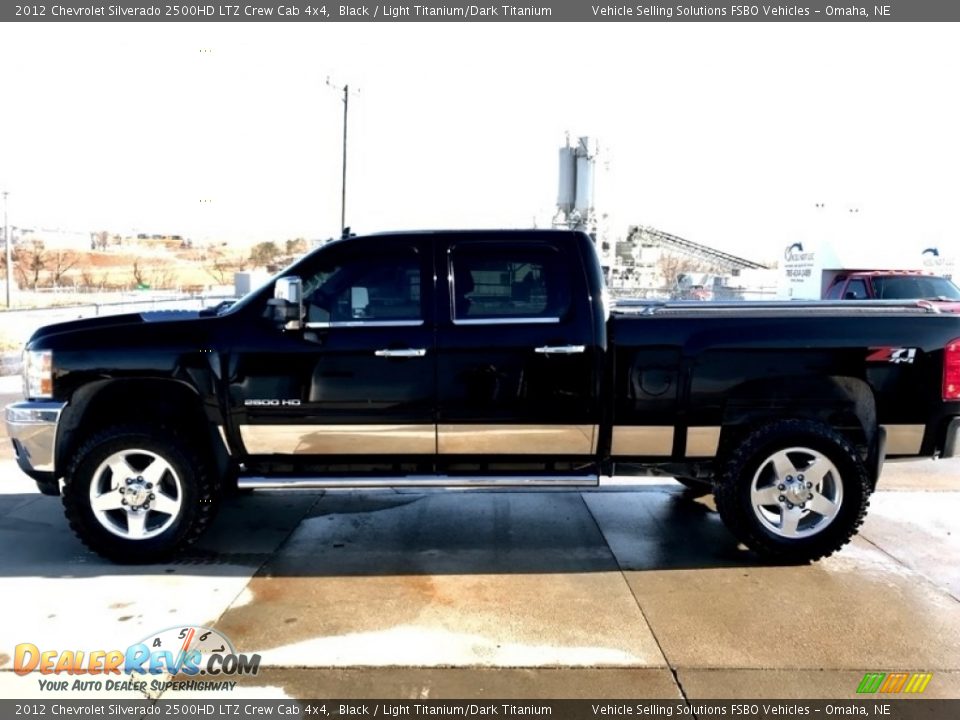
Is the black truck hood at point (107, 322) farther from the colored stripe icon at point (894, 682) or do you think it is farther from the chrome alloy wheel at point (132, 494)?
the colored stripe icon at point (894, 682)

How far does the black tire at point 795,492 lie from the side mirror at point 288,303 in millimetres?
2813

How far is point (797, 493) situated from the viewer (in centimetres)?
460

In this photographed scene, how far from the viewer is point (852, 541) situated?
16.4 feet

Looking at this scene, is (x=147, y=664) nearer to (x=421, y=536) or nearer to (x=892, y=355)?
(x=421, y=536)

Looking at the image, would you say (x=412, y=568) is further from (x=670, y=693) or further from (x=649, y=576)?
(x=670, y=693)

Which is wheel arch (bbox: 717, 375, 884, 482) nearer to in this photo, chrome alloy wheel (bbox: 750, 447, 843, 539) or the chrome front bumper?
chrome alloy wheel (bbox: 750, 447, 843, 539)

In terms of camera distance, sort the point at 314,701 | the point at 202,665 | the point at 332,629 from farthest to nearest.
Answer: the point at 332,629
the point at 202,665
the point at 314,701

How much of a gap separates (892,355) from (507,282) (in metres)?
2.40

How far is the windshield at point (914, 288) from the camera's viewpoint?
48.6 feet

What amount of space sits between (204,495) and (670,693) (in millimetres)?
2949

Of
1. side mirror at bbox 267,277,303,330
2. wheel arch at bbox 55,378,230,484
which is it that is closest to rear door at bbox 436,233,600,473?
side mirror at bbox 267,277,303,330

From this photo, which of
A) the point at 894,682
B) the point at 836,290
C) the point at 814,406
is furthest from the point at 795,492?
the point at 836,290

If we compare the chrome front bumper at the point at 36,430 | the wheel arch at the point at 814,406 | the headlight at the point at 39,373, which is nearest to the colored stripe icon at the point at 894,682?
the wheel arch at the point at 814,406

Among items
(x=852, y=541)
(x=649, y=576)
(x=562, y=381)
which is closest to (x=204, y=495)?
(x=562, y=381)
